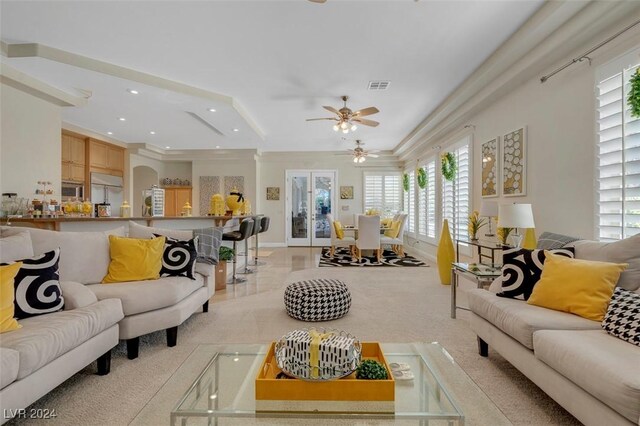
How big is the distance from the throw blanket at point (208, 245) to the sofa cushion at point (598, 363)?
9.44ft

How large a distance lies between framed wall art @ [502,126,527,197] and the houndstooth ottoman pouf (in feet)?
8.20

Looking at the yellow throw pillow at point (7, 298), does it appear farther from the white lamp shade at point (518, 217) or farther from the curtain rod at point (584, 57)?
the curtain rod at point (584, 57)

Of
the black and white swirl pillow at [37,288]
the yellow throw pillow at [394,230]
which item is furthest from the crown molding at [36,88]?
the yellow throw pillow at [394,230]

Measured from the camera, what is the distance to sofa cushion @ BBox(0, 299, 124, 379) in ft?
4.85

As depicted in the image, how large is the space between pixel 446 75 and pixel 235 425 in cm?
433

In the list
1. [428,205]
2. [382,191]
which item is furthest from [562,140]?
[382,191]

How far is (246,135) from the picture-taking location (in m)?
6.71

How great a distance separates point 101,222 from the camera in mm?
3906

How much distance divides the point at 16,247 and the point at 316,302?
7.61 ft

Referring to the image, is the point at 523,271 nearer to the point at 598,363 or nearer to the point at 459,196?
the point at 598,363

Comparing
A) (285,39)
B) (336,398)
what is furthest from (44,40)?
(336,398)

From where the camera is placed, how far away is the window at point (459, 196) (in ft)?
16.5

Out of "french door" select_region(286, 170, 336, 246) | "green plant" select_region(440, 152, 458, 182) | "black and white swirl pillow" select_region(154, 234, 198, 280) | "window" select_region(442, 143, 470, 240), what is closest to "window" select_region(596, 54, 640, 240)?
"window" select_region(442, 143, 470, 240)

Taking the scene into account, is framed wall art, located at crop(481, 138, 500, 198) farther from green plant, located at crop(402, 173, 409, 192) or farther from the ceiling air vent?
green plant, located at crop(402, 173, 409, 192)
